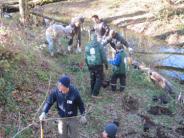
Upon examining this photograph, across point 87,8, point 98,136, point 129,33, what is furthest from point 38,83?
point 87,8

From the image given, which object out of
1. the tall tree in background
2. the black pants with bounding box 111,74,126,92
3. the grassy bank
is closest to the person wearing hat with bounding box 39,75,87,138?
the grassy bank

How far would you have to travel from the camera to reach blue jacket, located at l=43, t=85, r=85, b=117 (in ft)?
27.3

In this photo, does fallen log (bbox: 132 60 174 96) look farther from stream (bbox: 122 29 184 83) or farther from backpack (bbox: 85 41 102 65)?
backpack (bbox: 85 41 102 65)

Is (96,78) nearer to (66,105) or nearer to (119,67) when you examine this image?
(119,67)

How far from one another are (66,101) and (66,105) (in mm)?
128

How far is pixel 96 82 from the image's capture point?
39.2 ft

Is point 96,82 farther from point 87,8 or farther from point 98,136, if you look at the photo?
point 87,8

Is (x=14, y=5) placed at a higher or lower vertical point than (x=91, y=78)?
higher

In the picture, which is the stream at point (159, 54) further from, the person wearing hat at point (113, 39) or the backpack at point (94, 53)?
the backpack at point (94, 53)

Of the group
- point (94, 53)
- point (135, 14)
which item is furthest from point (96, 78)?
point (135, 14)

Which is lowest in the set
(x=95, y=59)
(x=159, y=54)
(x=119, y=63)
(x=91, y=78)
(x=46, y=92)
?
(x=159, y=54)

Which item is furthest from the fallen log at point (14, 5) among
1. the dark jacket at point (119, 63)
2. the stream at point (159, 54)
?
the dark jacket at point (119, 63)

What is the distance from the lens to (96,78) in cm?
1192

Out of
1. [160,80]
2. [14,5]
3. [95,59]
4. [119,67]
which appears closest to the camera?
[95,59]
